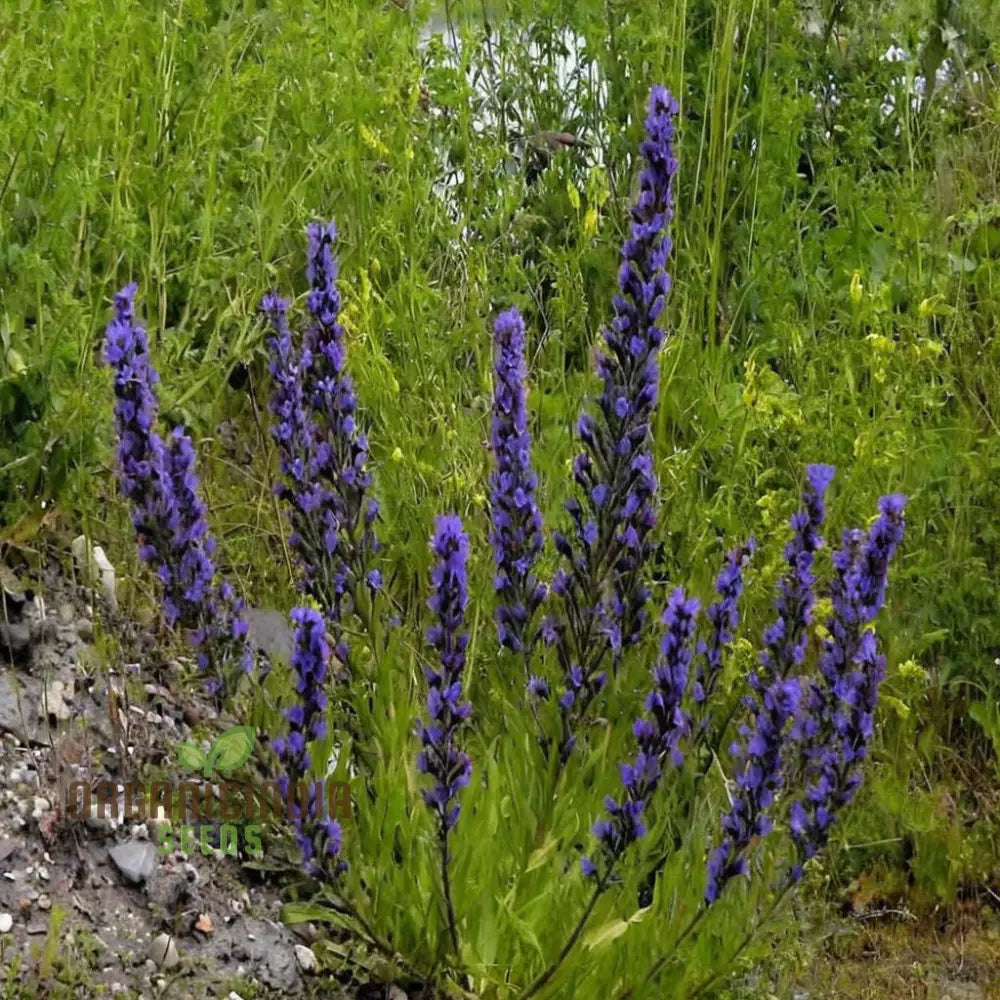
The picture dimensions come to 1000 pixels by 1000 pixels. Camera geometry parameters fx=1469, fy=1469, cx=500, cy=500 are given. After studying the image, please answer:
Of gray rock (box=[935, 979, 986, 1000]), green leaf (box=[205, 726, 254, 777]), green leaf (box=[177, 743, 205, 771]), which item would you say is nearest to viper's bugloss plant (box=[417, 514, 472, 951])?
green leaf (box=[205, 726, 254, 777])

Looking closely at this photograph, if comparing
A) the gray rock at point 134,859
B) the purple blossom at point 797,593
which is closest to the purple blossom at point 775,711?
the purple blossom at point 797,593

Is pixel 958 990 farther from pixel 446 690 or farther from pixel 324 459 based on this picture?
pixel 324 459

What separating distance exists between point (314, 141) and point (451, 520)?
98.6 inches

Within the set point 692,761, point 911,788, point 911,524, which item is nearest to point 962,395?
point 911,524

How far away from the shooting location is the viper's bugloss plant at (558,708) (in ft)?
8.00

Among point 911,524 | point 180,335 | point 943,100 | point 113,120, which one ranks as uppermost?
point 943,100

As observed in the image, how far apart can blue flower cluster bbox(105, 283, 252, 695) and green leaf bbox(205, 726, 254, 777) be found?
109 millimetres

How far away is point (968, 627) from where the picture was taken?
147 inches

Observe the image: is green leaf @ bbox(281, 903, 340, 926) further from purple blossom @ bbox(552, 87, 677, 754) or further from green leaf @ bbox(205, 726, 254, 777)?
purple blossom @ bbox(552, 87, 677, 754)

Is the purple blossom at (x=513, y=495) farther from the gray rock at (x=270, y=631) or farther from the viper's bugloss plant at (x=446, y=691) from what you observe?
the gray rock at (x=270, y=631)

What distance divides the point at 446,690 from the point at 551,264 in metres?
2.61

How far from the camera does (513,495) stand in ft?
8.75

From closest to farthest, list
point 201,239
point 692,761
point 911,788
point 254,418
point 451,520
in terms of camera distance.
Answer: point 451,520 → point 692,761 → point 911,788 → point 201,239 → point 254,418

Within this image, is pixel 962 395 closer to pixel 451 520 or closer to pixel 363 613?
pixel 363 613
